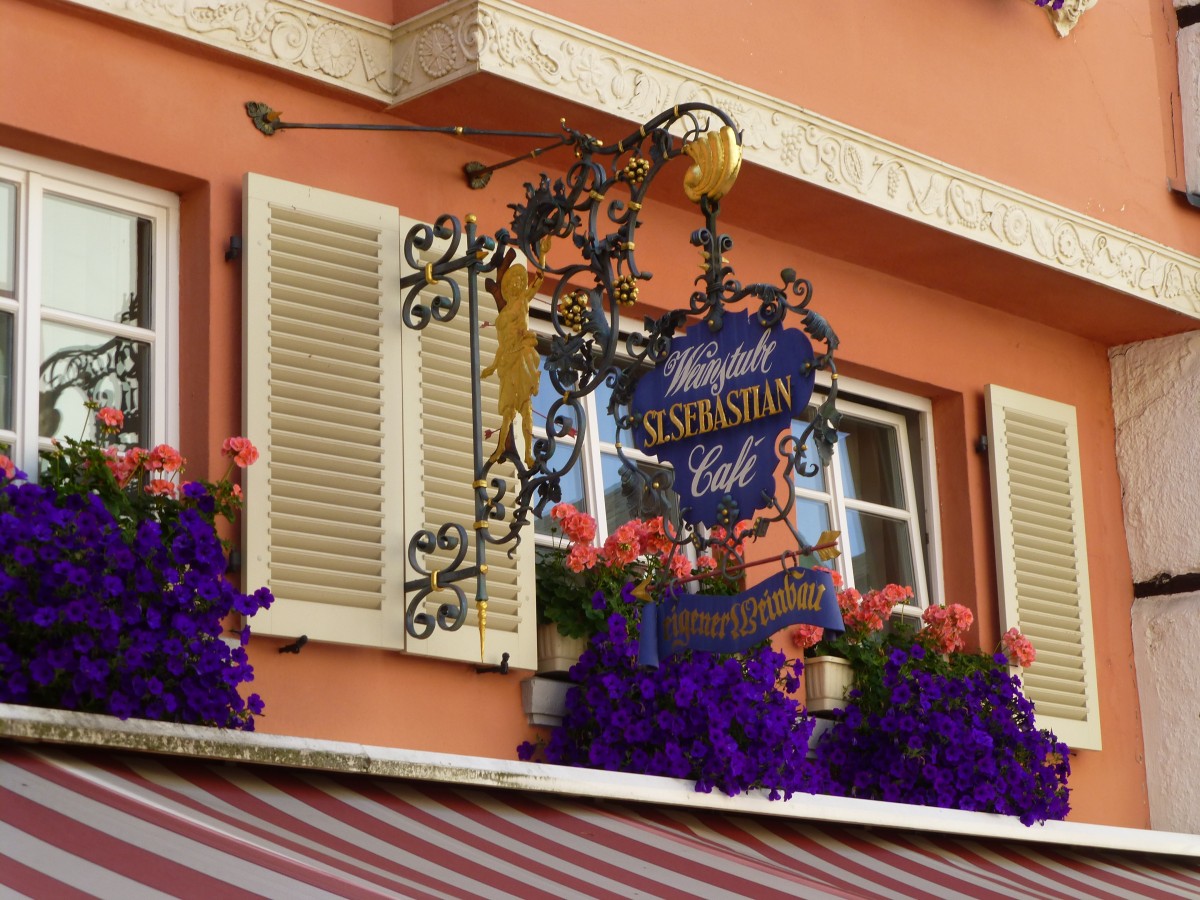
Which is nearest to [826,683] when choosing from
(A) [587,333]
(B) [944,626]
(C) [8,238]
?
(B) [944,626]

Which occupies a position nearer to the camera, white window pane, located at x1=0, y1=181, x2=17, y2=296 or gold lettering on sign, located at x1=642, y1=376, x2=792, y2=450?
gold lettering on sign, located at x1=642, y1=376, x2=792, y2=450

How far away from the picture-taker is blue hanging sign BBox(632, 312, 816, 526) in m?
6.45

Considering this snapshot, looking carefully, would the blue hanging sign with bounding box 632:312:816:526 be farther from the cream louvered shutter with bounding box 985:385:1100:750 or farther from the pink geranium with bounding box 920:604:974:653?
the cream louvered shutter with bounding box 985:385:1100:750

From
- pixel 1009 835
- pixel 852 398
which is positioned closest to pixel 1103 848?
pixel 1009 835

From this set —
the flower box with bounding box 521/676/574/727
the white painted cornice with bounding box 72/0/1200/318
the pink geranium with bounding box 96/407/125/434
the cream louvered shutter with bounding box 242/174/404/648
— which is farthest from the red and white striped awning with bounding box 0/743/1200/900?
the white painted cornice with bounding box 72/0/1200/318

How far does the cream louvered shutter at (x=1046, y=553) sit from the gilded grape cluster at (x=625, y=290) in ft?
10.1

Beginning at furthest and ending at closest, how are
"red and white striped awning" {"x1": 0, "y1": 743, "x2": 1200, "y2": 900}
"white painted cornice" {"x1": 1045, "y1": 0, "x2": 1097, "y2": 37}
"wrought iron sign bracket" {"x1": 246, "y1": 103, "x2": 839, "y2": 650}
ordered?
"white painted cornice" {"x1": 1045, "y1": 0, "x2": 1097, "y2": 37}, "wrought iron sign bracket" {"x1": 246, "y1": 103, "x2": 839, "y2": 650}, "red and white striped awning" {"x1": 0, "y1": 743, "x2": 1200, "y2": 900}

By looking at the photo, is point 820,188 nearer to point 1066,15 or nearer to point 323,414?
point 1066,15

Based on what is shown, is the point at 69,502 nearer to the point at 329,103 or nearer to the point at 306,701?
the point at 306,701

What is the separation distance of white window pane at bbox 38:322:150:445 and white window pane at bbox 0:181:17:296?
0.16 metres

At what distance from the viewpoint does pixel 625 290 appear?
266 inches

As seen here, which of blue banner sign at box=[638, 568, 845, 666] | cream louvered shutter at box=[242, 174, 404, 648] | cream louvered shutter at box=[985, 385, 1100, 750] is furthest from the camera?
cream louvered shutter at box=[985, 385, 1100, 750]

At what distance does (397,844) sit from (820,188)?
3380 mm

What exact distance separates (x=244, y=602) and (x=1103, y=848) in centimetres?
379
